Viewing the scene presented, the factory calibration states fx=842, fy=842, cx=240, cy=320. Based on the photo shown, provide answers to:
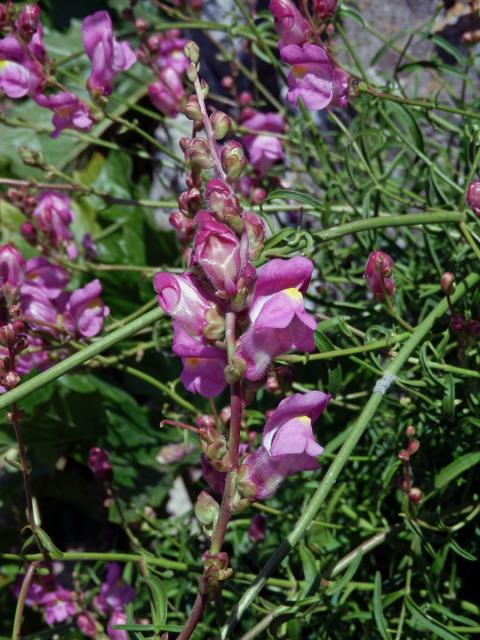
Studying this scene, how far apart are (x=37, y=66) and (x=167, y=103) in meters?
0.24

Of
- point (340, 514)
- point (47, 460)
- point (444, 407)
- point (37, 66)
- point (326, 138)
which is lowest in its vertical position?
point (47, 460)

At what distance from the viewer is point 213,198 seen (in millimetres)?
572

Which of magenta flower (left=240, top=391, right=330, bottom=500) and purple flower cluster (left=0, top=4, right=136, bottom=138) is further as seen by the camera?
purple flower cluster (left=0, top=4, right=136, bottom=138)

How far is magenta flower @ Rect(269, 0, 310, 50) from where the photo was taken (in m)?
0.78

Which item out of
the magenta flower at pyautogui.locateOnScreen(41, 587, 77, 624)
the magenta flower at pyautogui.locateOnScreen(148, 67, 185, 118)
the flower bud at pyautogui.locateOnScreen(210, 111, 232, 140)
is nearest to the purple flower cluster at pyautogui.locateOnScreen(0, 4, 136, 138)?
the magenta flower at pyautogui.locateOnScreen(148, 67, 185, 118)

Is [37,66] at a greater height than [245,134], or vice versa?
[37,66]

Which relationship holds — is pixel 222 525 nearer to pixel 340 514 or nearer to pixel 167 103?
pixel 340 514

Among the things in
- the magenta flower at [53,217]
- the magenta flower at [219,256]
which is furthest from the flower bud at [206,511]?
the magenta flower at [53,217]

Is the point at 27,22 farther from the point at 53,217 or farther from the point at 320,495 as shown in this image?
the point at 320,495

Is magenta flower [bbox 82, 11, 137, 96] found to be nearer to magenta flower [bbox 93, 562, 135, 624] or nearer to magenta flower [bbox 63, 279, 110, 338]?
magenta flower [bbox 63, 279, 110, 338]

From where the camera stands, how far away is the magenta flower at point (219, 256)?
22.1 inches

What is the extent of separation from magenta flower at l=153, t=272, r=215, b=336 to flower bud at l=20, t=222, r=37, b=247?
0.53m

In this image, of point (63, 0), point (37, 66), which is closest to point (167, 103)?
point (37, 66)

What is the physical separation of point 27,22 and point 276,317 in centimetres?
54
